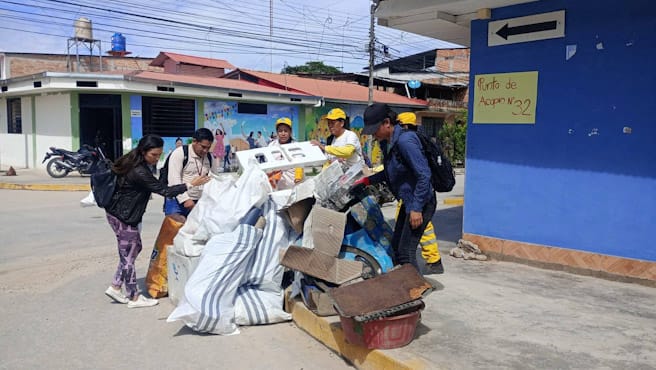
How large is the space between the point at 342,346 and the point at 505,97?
356 cm

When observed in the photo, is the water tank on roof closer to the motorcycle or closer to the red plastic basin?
the motorcycle

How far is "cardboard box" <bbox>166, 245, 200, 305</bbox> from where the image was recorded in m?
4.74

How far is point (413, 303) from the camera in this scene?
3.51m

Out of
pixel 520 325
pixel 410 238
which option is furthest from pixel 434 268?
pixel 520 325

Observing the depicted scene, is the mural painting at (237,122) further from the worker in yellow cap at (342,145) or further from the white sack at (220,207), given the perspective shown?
the white sack at (220,207)

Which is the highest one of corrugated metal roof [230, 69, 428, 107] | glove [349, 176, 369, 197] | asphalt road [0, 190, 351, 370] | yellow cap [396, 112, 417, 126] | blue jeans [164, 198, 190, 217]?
corrugated metal roof [230, 69, 428, 107]

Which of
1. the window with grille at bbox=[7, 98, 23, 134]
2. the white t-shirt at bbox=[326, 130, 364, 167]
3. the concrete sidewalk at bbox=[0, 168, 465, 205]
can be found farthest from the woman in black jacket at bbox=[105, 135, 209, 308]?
the window with grille at bbox=[7, 98, 23, 134]

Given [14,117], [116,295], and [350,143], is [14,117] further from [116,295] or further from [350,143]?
[350,143]

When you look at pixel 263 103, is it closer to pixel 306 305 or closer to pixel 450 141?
pixel 450 141

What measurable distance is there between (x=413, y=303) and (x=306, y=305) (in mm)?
1266

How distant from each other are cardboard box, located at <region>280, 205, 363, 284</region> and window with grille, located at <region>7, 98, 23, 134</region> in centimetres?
2164

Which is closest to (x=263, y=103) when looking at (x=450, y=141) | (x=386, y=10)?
(x=450, y=141)

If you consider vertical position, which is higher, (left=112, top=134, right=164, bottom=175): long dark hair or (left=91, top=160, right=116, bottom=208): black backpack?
(left=112, top=134, right=164, bottom=175): long dark hair

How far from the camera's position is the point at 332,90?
86.3 feet
